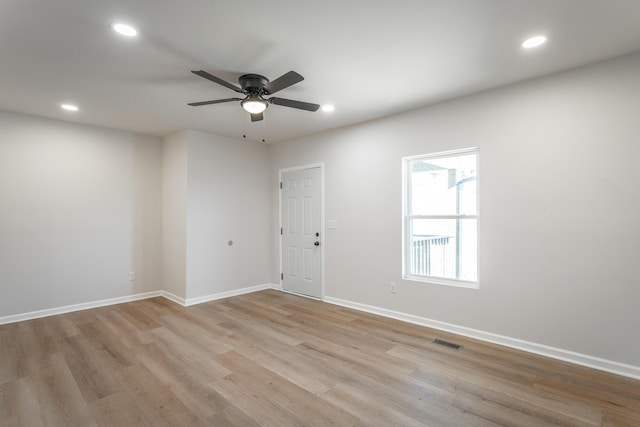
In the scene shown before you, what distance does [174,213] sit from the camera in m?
5.10

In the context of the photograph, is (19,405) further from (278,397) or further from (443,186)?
(443,186)

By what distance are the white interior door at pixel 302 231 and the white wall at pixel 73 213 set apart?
7.14 ft

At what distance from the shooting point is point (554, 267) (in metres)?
3.01

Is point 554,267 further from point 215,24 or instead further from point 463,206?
point 215,24

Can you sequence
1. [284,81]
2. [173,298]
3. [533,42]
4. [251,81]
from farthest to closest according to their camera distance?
[173,298], [251,81], [284,81], [533,42]

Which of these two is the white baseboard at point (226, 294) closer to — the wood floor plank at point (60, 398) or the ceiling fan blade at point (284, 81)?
the wood floor plank at point (60, 398)

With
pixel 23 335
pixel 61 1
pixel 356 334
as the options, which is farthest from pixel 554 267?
pixel 23 335

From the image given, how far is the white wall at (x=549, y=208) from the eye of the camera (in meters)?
2.70

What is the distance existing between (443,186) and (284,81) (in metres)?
2.29

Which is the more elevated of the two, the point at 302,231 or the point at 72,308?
the point at 302,231

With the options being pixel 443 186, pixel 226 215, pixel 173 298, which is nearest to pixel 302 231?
pixel 226 215

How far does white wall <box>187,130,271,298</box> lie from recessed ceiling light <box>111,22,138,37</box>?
8.49 ft

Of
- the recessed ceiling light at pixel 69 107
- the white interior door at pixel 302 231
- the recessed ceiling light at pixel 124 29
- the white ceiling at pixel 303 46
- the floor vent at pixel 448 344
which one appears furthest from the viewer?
the white interior door at pixel 302 231

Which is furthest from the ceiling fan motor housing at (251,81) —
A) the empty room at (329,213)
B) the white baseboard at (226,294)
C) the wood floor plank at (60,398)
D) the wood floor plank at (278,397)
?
the white baseboard at (226,294)
